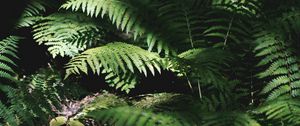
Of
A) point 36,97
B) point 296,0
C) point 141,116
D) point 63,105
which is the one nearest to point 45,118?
point 36,97

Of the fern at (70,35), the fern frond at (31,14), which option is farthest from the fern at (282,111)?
the fern frond at (31,14)

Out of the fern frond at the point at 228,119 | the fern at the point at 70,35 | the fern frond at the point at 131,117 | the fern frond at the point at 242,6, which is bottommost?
the fern frond at the point at 228,119

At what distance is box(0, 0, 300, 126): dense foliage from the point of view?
2.23m

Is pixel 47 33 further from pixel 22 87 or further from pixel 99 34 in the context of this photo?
pixel 22 87

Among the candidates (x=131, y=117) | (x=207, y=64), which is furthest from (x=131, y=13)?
(x=131, y=117)

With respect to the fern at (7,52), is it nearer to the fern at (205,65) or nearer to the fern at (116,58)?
the fern at (116,58)

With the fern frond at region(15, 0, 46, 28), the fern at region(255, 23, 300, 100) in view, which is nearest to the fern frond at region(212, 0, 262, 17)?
the fern at region(255, 23, 300, 100)

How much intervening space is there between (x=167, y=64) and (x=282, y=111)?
2.12ft

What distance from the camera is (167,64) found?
2.33 m

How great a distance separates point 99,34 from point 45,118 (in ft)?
2.58

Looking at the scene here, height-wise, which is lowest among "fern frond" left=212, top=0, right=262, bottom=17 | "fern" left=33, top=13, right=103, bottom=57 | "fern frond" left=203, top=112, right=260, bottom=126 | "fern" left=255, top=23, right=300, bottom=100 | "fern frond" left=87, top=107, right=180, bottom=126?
"fern frond" left=203, top=112, right=260, bottom=126

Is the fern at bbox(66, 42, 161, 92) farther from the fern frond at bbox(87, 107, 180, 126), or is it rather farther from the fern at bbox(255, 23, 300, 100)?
the fern at bbox(255, 23, 300, 100)

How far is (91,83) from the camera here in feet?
10.4

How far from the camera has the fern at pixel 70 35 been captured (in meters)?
2.76
